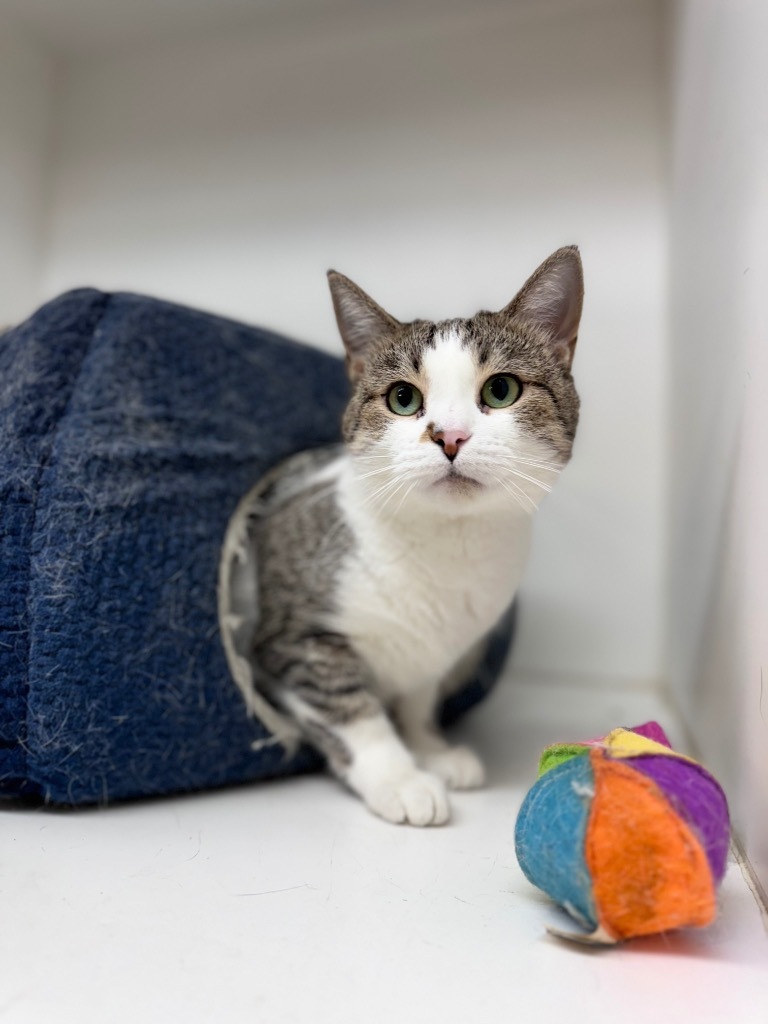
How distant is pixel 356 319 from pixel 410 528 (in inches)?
13.2

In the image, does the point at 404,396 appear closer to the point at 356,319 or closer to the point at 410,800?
the point at 356,319

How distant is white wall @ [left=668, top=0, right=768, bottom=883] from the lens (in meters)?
0.94

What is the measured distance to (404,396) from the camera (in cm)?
114

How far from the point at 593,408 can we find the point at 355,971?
55.9 inches

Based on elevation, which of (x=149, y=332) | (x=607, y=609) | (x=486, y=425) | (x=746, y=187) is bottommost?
(x=607, y=609)

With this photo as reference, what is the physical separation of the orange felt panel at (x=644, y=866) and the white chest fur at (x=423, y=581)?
1.69ft

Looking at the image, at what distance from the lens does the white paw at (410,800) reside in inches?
43.6

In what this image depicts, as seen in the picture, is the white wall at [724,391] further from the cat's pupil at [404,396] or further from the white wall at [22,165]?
the white wall at [22,165]

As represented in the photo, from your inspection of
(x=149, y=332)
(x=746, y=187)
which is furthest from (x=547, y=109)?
(x=149, y=332)

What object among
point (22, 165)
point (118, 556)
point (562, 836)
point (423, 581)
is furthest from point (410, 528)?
point (22, 165)

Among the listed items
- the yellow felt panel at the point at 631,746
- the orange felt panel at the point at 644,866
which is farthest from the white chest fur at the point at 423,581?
the orange felt panel at the point at 644,866

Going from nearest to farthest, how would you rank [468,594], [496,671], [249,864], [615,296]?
[249,864], [468,594], [496,671], [615,296]

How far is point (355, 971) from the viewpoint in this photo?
73cm

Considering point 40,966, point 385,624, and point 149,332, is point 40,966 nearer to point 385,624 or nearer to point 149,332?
point 385,624
